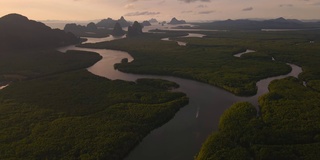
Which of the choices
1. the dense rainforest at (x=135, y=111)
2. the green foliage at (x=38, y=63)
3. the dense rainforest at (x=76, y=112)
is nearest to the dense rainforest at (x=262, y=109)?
the dense rainforest at (x=135, y=111)

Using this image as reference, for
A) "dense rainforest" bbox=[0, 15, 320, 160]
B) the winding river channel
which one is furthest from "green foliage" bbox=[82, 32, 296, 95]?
the winding river channel

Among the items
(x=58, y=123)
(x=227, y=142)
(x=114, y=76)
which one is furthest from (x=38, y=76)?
(x=227, y=142)

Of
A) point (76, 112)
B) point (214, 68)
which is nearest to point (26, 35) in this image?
point (214, 68)

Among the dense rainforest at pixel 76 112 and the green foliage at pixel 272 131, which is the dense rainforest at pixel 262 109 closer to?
the green foliage at pixel 272 131

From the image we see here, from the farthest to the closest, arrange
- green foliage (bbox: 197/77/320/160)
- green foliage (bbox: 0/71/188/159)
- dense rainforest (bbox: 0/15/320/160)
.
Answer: green foliage (bbox: 0/71/188/159) → dense rainforest (bbox: 0/15/320/160) → green foliage (bbox: 197/77/320/160)

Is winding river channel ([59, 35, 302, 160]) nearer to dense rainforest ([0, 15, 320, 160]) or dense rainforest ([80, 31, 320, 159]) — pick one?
dense rainforest ([0, 15, 320, 160])

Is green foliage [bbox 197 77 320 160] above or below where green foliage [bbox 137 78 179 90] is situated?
below

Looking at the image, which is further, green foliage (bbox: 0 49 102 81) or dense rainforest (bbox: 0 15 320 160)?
green foliage (bbox: 0 49 102 81)
